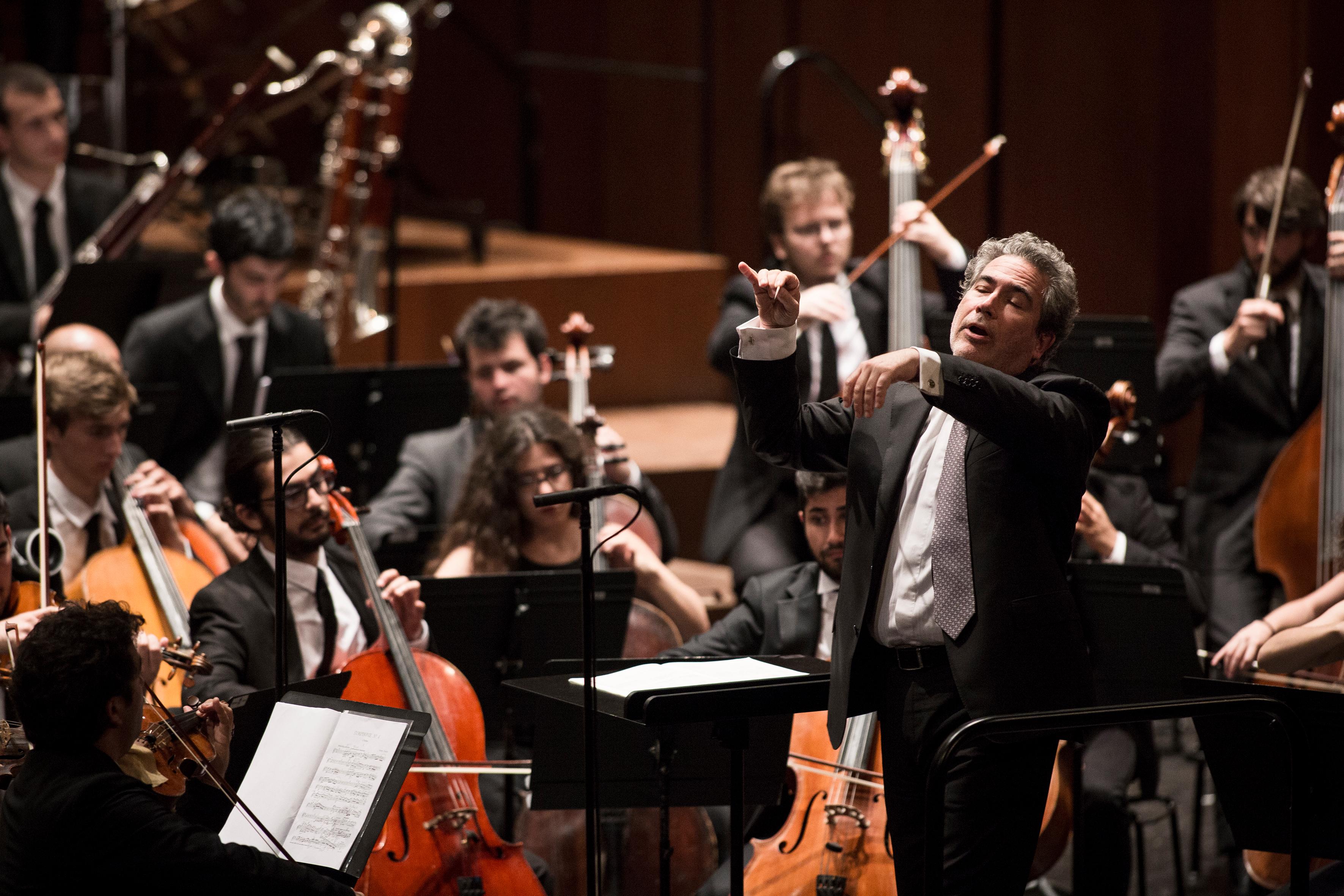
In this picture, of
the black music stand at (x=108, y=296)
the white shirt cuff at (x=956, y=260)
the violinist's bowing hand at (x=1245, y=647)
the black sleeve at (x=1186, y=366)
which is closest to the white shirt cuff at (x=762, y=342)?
the white shirt cuff at (x=956, y=260)

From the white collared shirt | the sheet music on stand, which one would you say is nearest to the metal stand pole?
the sheet music on stand

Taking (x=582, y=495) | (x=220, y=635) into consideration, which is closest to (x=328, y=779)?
(x=582, y=495)

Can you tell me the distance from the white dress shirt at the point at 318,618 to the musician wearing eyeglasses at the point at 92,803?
0.93 meters

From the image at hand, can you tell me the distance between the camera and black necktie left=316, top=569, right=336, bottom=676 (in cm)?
322

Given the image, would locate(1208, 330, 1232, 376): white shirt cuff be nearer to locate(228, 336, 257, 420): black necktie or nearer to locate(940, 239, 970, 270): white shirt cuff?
locate(940, 239, 970, 270): white shirt cuff

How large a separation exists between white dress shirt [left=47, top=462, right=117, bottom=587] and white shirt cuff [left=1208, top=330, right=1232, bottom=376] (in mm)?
2554

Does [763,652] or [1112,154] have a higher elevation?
[1112,154]

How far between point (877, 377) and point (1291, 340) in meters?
2.32

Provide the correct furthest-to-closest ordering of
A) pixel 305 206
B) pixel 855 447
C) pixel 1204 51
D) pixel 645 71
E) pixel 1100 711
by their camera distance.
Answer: pixel 645 71 → pixel 305 206 → pixel 1204 51 → pixel 855 447 → pixel 1100 711

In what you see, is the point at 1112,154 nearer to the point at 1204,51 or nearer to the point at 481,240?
the point at 1204,51

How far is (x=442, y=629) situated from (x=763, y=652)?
627mm

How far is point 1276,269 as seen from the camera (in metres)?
4.08

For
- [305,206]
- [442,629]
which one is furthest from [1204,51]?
[442,629]

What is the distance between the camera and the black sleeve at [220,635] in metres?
3.00
